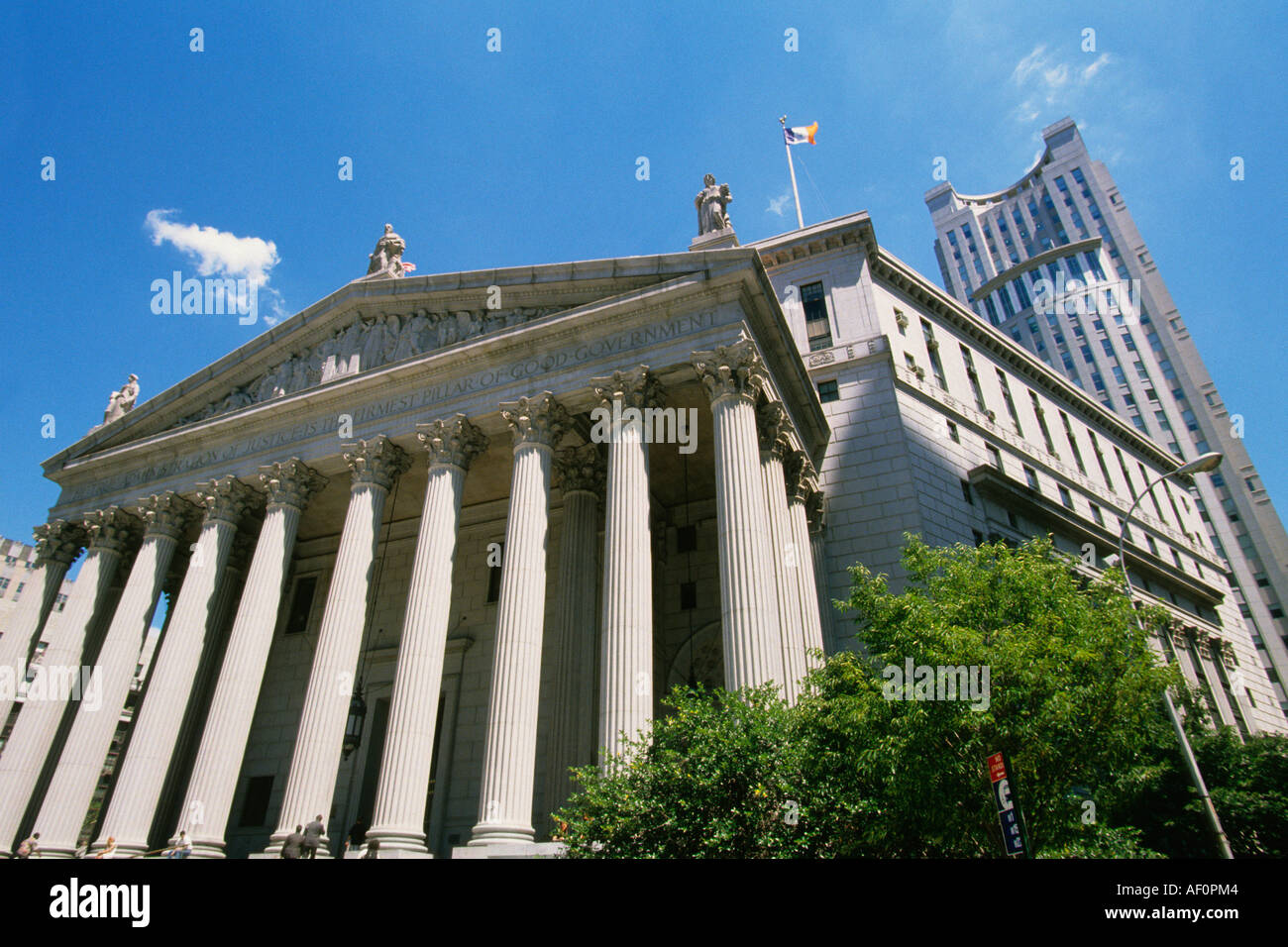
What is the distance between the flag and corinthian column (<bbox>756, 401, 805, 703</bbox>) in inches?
761

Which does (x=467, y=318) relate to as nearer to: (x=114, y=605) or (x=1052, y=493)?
(x=114, y=605)

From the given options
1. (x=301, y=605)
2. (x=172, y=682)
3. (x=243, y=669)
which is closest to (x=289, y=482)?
(x=243, y=669)

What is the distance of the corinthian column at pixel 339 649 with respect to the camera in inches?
781

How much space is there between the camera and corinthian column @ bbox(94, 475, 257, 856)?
2238 centimetres

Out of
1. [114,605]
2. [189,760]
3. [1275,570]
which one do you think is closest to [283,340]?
[114,605]

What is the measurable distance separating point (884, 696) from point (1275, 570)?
7536 cm

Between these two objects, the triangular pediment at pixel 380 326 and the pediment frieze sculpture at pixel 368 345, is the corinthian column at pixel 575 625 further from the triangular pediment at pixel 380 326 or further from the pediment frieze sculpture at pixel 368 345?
the triangular pediment at pixel 380 326

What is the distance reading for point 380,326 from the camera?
28359 mm

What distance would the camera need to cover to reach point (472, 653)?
2994cm

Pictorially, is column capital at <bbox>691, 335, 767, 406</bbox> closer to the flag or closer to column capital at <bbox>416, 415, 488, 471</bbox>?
column capital at <bbox>416, 415, 488, 471</bbox>

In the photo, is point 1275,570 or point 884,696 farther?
point 1275,570

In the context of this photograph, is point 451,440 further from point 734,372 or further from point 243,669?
point 243,669

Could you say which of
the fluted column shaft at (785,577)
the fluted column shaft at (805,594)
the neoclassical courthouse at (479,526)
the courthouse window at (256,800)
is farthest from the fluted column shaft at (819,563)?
the courthouse window at (256,800)

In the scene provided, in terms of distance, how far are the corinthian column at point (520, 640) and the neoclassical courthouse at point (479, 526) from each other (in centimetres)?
8
